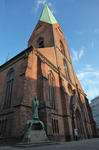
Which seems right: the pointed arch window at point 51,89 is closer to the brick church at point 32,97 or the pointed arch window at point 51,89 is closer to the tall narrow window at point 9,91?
the brick church at point 32,97

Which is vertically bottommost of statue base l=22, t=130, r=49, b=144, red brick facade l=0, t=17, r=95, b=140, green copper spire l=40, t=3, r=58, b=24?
statue base l=22, t=130, r=49, b=144

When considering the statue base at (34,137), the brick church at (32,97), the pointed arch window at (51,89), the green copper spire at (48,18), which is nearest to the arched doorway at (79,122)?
the brick church at (32,97)

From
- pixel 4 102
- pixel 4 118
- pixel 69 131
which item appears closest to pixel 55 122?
pixel 69 131

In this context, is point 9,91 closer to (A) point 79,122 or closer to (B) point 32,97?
(B) point 32,97

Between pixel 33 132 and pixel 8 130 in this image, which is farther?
pixel 8 130

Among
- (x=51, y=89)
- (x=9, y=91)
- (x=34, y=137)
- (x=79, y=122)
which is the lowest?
(x=34, y=137)

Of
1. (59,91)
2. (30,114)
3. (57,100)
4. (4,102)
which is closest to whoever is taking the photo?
(30,114)

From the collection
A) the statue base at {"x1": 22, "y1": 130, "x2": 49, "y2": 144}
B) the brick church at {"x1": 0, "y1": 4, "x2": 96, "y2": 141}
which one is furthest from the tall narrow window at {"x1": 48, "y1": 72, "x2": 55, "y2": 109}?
the statue base at {"x1": 22, "y1": 130, "x2": 49, "y2": 144}

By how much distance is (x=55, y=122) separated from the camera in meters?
12.3

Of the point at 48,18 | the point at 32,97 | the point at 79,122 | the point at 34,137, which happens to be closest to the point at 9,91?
the point at 32,97

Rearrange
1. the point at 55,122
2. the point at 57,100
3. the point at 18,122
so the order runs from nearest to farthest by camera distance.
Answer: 1. the point at 18,122
2. the point at 55,122
3. the point at 57,100

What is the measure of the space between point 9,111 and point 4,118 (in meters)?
1.04

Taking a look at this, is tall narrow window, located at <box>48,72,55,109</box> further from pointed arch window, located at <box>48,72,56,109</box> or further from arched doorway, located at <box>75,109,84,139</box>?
arched doorway, located at <box>75,109,84,139</box>

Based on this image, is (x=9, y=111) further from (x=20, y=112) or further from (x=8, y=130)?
(x=20, y=112)
